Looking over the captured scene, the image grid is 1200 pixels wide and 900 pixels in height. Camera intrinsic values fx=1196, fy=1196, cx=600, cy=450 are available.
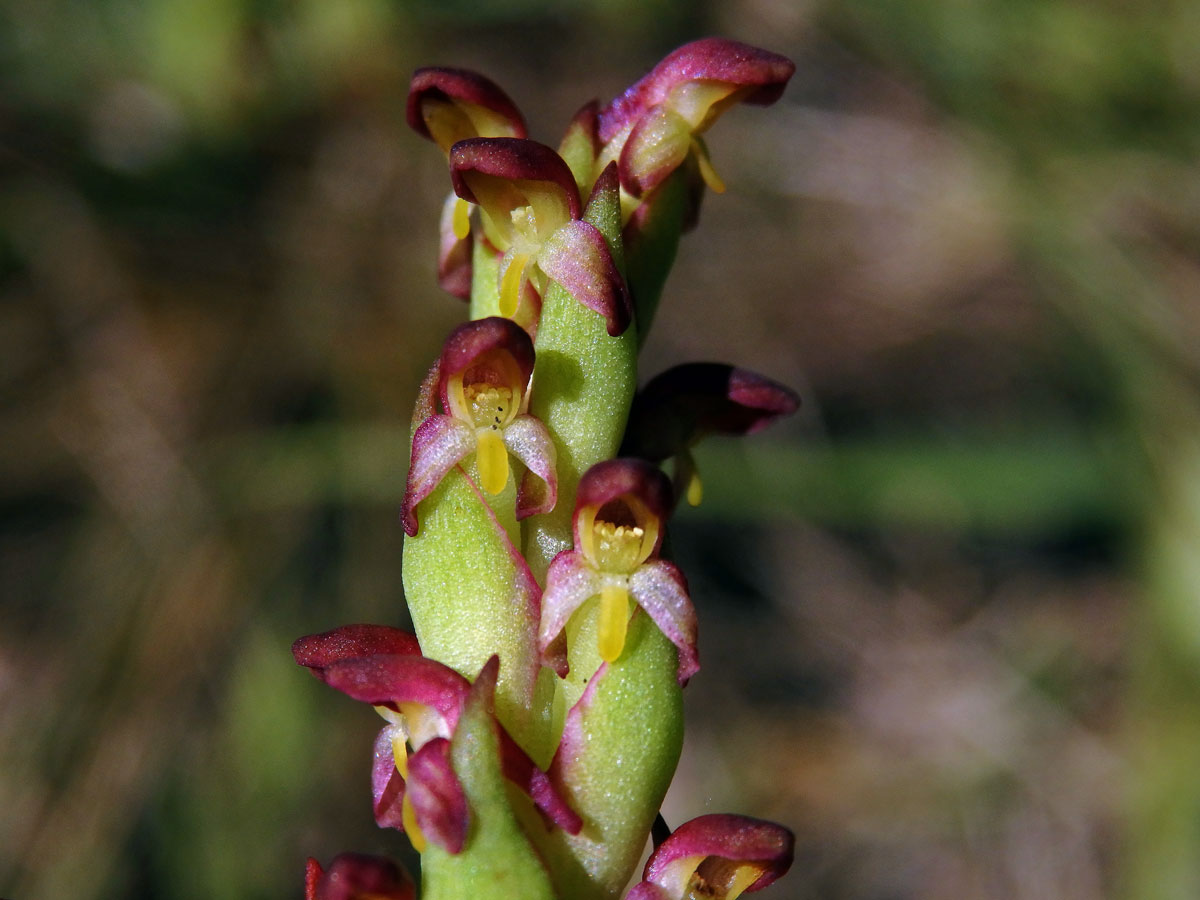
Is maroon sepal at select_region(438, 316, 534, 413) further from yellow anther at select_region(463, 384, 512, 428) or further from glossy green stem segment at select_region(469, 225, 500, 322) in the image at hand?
glossy green stem segment at select_region(469, 225, 500, 322)

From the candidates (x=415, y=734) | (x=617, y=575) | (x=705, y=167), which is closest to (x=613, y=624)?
(x=617, y=575)

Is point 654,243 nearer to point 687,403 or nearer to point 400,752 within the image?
point 687,403

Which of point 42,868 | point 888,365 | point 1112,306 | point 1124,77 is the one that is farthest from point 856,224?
point 42,868

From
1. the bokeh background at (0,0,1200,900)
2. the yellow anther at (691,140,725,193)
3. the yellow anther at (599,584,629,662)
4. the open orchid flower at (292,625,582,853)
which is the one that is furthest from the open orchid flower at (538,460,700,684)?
the bokeh background at (0,0,1200,900)

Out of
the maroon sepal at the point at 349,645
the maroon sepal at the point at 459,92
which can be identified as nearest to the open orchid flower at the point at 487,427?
the maroon sepal at the point at 349,645

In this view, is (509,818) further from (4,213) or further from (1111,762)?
(1111,762)
